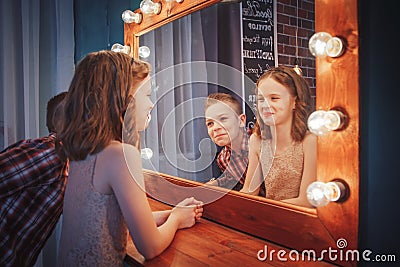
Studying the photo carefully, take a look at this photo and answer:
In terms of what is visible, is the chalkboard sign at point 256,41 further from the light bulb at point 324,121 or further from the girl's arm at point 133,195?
the girl's arm at point 133,195

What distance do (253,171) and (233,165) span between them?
0.28ft

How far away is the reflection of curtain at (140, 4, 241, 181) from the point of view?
1.05 metres

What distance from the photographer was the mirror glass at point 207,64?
83 cm

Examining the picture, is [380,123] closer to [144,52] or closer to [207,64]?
[207,64]

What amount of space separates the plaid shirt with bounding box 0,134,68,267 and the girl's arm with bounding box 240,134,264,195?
2.11ft

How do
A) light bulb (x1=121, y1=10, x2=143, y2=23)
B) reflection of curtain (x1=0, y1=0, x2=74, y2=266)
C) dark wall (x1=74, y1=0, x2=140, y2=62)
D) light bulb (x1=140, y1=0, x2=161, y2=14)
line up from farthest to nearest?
dark wall (x1=74, y1=0, x2=140, y2=62) → reflection of curtain (x1=0, y1=0, x2=74, y2=266) → light bulb (x1=121, y1=10, x2=143, y2=23) → light bulb (x1=140, y1=0, x2=161, y2=14)

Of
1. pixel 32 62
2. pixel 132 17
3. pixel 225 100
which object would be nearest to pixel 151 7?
pixel 132 17

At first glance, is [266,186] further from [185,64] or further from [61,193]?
[61,193]

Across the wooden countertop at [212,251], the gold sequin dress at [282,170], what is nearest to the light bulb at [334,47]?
the gold sequin dress at [282,170]

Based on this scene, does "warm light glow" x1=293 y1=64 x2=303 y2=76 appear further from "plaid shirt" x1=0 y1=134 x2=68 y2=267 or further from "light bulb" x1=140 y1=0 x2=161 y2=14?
"plaid shirt" x1=0 y1=134 x2=68 y2=267

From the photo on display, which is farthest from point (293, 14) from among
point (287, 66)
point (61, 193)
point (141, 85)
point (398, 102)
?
point (61, 193)

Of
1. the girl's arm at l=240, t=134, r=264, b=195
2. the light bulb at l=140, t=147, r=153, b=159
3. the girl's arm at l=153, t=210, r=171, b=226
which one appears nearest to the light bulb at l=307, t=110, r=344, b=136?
the girl's arm at l=240, t=134, r=264, b=195

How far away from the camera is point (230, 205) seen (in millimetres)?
1009

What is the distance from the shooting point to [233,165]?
1.05 metres
